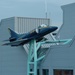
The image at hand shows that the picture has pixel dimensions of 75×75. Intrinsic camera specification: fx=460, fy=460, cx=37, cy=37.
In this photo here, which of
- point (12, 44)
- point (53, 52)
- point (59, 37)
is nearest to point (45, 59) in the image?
point (53, 52)

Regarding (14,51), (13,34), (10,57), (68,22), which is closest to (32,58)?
(13,34)

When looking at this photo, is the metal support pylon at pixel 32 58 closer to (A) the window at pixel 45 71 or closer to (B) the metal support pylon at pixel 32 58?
(B) the metal support pylon at pixel 32 58

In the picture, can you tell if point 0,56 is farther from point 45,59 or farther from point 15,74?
point 45,59

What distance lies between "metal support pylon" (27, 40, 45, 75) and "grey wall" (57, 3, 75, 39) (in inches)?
378

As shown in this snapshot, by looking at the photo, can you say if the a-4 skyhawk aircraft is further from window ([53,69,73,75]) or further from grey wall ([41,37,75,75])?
window ([53,69,73,75])

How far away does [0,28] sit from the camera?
52.2 m

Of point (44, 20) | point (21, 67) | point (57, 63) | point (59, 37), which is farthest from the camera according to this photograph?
point (59, 37)

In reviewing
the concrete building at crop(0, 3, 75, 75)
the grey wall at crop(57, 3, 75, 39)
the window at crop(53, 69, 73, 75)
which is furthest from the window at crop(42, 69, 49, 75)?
the grey wall at crop(57, 3, 75, 39)

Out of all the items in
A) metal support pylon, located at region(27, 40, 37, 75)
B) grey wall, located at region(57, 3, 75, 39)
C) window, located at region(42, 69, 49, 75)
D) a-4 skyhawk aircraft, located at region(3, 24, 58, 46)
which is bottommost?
window, located at region(42, 69, 49, 75)

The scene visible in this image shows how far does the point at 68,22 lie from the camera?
2163 inches

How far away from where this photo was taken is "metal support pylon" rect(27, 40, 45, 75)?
4375cm

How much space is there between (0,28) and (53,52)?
11924mm

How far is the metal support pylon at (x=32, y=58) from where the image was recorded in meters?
43.8

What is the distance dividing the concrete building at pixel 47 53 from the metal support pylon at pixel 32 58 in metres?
0.68
